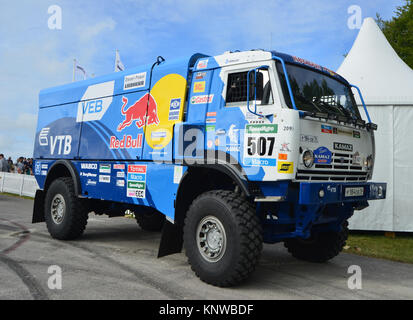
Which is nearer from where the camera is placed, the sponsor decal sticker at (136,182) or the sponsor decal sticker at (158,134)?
the sponsor decal sticker at (158,134)

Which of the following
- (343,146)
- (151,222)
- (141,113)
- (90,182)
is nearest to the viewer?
(343,146)

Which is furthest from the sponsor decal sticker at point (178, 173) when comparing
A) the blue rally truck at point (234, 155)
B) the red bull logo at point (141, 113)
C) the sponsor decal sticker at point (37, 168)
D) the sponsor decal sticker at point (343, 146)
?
the sponsor decal sticker at point (37, 168)

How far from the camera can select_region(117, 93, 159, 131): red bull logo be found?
6.20m

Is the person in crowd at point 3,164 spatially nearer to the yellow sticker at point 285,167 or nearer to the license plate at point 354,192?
the yellow sticker at point 285,167

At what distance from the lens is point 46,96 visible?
8.89m

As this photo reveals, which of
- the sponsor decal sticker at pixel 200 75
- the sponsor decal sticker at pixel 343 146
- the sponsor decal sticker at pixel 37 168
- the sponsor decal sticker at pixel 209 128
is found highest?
the sponsor decal sticker at pixel 200 75

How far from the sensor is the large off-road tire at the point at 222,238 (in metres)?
4.62

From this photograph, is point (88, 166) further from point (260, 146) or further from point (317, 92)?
point (317, 92)

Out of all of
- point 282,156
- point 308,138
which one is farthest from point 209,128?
point 308,138

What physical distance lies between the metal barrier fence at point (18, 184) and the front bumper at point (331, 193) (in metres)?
15.3

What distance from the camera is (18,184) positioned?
1872cm

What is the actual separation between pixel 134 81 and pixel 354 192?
158 inches

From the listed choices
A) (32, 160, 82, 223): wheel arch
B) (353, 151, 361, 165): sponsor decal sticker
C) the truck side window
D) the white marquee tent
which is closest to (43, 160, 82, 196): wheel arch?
(32, 160, 82, 223): wheel arch

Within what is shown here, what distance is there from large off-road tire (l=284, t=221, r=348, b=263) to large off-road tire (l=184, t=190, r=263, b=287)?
1.97 metres
